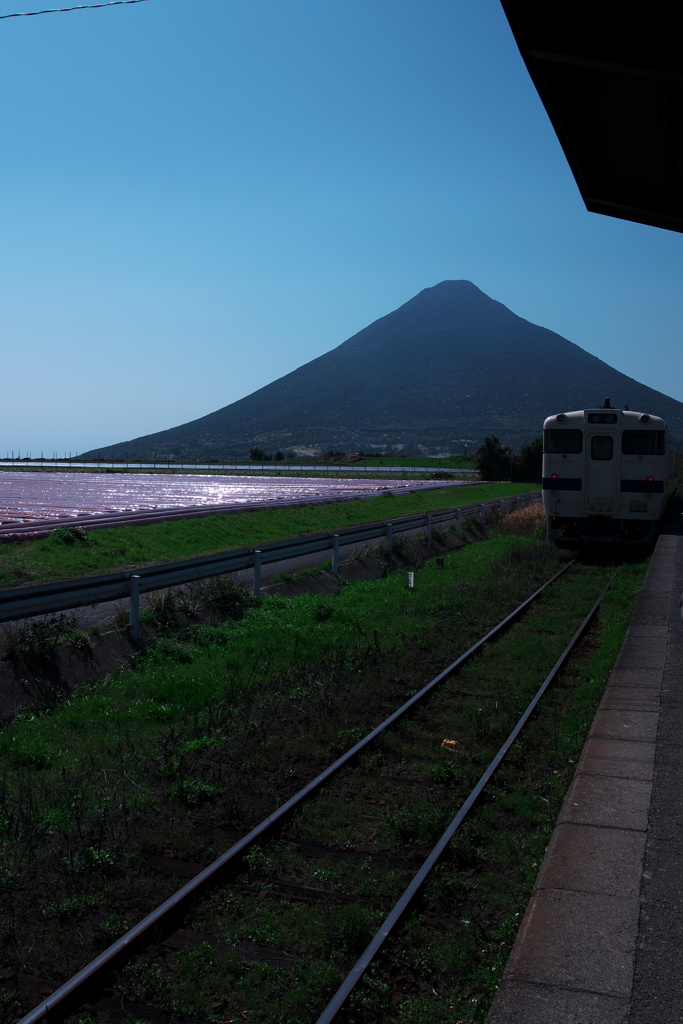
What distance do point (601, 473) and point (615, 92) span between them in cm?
1467

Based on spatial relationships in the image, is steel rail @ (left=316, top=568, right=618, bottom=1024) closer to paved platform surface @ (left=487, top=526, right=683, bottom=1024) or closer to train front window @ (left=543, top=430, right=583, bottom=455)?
paved platform surface @ (left=487, top=526, right=683, bottom=1024)

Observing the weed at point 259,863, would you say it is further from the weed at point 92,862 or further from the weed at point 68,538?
the weed at point 68,538

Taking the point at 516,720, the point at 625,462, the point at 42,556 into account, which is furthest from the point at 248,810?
the point at 625,462

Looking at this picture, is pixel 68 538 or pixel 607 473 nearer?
pixel 68 538

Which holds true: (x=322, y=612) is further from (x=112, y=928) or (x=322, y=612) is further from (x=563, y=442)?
(x=563, y=442)

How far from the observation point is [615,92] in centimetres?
732

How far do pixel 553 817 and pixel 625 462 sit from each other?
16.4m

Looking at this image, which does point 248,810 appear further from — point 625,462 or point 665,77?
point 625,462

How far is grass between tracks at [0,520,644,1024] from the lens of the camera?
413 cm

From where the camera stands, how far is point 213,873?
4.95 m

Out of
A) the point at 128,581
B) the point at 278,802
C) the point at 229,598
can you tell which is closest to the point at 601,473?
the point at 229,598

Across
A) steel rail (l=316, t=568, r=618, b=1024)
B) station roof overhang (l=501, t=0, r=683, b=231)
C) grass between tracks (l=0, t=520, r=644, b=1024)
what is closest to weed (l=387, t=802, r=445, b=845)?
grass between tracks (l=0, t=520, r=644, b=1024)

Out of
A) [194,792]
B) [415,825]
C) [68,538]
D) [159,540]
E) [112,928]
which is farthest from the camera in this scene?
[159,540]

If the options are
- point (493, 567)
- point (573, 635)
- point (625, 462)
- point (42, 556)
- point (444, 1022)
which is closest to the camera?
point (444, 1022)
